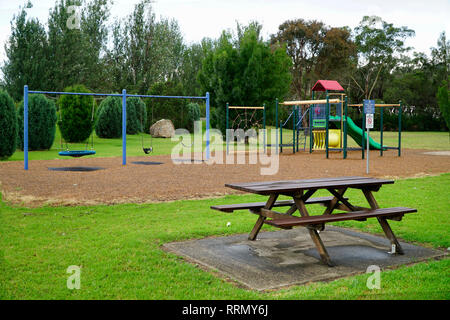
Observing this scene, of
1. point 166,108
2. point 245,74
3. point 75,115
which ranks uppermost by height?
point 245,74

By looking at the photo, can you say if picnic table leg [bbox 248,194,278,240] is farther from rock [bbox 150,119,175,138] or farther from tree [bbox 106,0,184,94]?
tree [bbox 106,0,184,94]

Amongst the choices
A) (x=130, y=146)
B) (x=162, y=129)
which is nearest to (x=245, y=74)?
(x=162, y=129)

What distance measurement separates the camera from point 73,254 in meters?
4.66

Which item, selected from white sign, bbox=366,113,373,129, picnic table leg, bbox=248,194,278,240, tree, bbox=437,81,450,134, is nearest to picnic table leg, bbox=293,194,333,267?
picnic table leg, bbox=248,194,278,240

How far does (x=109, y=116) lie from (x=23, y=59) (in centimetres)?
1190

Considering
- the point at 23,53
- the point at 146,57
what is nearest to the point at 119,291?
the point at 23,53

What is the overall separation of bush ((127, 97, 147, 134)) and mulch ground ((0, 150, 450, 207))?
15.6 m

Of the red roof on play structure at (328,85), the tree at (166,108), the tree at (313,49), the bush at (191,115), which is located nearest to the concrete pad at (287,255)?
the red roof on play structure at (328,85)

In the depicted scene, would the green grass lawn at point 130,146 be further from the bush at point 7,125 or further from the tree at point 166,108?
the tree at point 166,108

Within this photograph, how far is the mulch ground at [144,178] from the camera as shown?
8.42 m

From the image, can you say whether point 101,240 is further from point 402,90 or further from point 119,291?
point 402,90

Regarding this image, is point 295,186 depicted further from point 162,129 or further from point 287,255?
point 162,129

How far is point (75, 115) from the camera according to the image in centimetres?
2380

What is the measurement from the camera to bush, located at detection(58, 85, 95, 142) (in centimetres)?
2362
